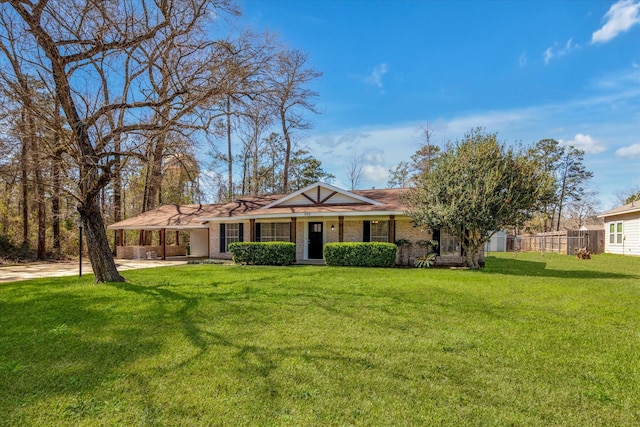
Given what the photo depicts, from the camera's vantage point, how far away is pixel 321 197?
16641 mm

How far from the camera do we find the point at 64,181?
884 centimetres

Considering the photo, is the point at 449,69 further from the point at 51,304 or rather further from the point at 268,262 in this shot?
the point at 51,304

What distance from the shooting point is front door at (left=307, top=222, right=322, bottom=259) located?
640 inches

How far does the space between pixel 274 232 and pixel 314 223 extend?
2.13m

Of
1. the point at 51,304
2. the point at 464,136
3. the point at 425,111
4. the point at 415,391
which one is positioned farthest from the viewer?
the point at 425,111

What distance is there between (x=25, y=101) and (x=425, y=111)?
25.5 meters

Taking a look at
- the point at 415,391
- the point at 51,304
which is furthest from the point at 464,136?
the point at 51,304

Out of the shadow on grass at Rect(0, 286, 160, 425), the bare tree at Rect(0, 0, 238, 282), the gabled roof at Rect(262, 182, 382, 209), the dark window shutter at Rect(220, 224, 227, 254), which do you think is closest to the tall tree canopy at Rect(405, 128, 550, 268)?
the gabled roof at Rect(262, 182, 382, 209)

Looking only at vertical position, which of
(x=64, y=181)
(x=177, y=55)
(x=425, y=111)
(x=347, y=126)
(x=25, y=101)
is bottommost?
(x=64, y=181)

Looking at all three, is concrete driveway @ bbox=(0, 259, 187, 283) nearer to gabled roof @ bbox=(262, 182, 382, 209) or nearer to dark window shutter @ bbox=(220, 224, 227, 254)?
dark window shutter @ bbox=(220, 224, 227, 254)

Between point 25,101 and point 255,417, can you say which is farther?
point 25,101

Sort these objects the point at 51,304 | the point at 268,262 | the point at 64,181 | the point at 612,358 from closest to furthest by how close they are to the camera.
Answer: the point at 612,358 < the point at 51,304 < the point at 64,181 < the point at 268,262

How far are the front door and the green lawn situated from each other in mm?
8224

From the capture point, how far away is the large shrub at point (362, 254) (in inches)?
527
